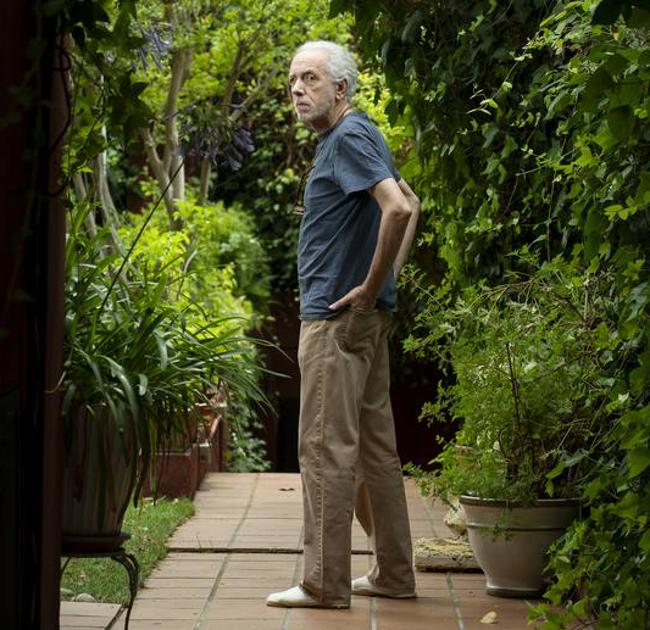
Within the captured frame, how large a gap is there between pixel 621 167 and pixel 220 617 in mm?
2107

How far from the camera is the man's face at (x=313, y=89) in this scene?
200 inches

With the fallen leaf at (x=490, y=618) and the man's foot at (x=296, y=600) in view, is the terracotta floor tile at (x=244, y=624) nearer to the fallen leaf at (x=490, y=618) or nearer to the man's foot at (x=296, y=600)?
the man's foot at (x=296, y=600)

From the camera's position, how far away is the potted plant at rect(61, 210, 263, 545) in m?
3.71

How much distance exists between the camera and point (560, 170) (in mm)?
5031

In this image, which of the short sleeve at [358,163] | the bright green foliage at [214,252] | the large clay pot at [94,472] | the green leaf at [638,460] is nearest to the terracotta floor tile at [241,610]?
the large clay pot at [94,472]

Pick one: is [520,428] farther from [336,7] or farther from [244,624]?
[336,7]

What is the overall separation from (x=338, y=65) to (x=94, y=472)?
197cm

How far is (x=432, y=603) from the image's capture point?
5277 mm

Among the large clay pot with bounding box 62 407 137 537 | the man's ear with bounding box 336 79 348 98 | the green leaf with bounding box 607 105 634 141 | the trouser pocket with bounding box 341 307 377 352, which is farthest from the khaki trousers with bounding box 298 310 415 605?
the green leaf with bounding box 607 105 634 141

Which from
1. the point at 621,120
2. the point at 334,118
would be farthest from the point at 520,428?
the point at 621,120

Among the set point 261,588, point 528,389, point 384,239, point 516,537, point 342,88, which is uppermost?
point 342,88

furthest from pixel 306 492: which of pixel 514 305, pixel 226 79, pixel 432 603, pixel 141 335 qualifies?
pixel 226 79

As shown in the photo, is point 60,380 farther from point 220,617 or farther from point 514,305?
point 514,305

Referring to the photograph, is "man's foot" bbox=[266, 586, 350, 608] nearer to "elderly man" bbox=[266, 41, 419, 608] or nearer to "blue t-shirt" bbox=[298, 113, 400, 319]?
"elderly man" bbox=[266, 41, 419, 608]
